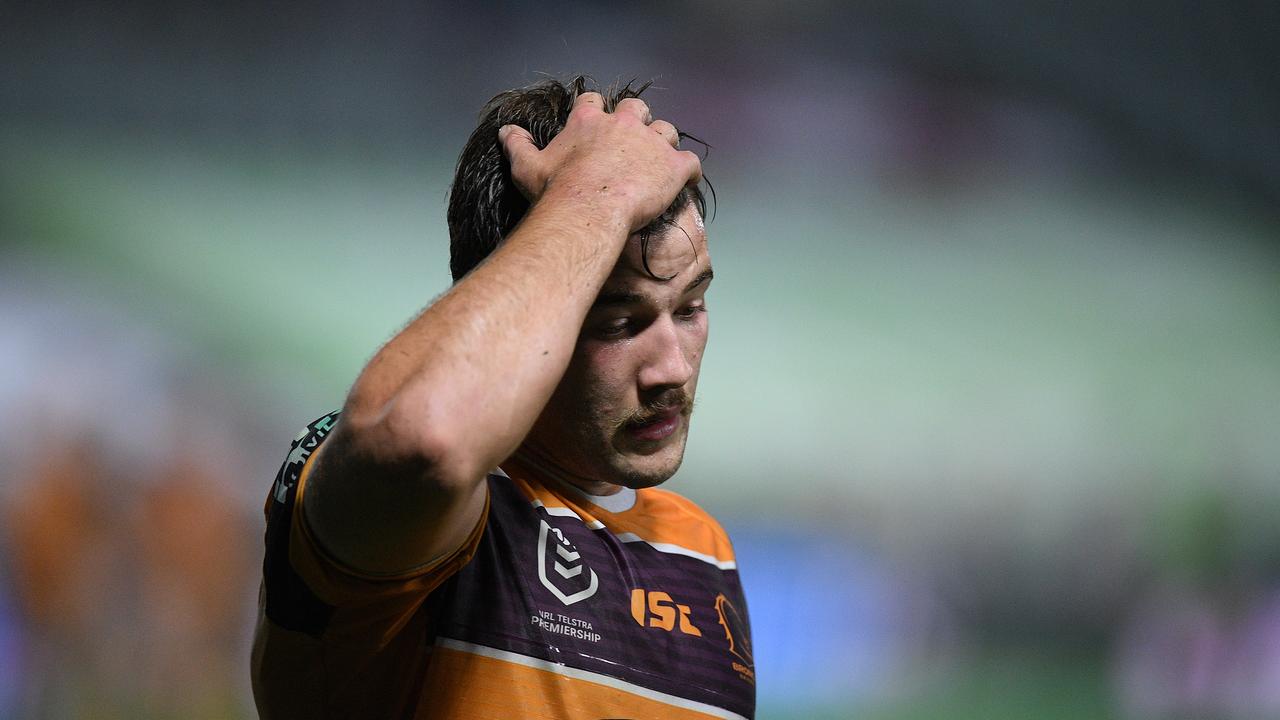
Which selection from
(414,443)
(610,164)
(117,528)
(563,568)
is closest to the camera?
(414,443)

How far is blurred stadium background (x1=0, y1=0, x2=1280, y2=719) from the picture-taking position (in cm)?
321

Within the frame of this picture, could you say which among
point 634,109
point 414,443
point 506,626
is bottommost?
point 506,626

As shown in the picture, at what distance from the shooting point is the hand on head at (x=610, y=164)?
32.4 inches

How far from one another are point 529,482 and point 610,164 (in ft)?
1.25

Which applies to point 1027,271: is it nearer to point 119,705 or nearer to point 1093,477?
point 1093,477

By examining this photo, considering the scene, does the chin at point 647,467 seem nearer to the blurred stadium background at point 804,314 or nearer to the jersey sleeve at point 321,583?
the jersey sleeve at point 321,583

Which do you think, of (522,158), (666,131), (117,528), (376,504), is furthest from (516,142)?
(117,528)

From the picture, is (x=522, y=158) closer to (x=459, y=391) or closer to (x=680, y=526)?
(x=459, y=391)

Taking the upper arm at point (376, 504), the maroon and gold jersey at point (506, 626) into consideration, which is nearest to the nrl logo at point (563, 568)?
the maroon and gold jersey at point (506, 626)

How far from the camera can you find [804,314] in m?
3.97

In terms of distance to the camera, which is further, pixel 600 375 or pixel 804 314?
pixel 804 314

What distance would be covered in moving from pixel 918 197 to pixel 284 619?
12.4 feet

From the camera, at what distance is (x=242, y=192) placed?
3660 millimetres

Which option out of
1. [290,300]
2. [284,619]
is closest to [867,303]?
[290,300]
